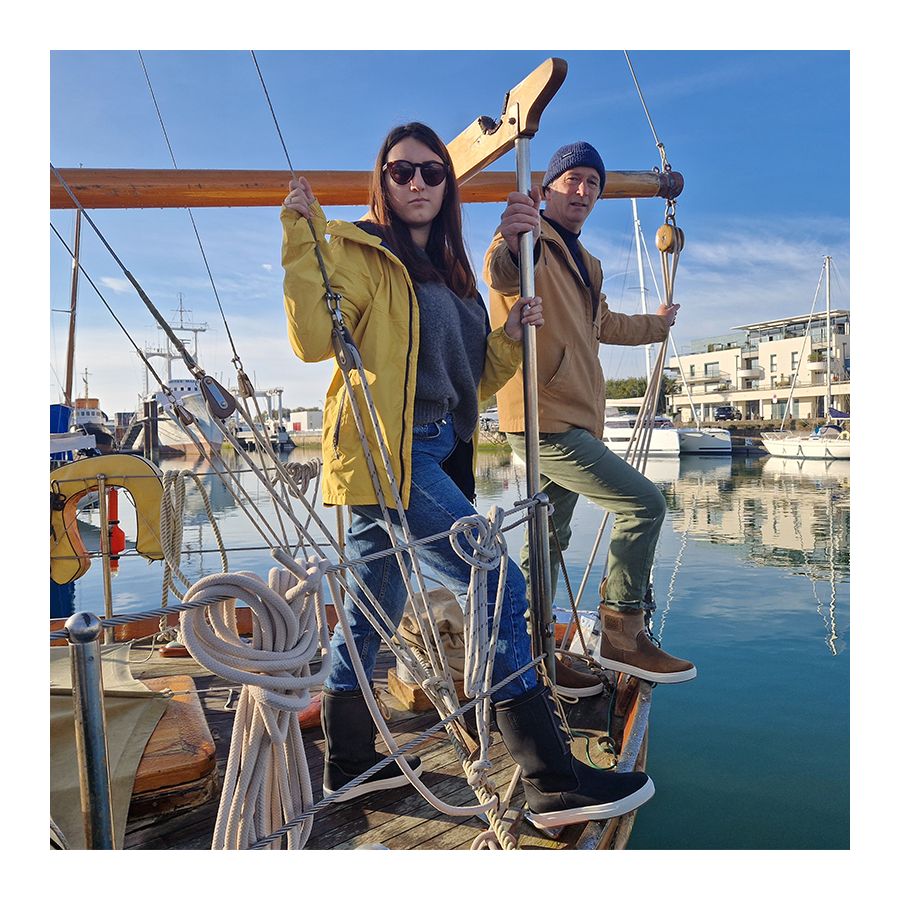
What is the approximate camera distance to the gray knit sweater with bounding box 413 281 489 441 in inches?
66.9

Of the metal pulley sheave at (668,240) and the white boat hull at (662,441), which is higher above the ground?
the metal pulley sheave at (668,240)

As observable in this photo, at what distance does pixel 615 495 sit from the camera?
224cm

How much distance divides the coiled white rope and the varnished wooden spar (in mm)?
2196

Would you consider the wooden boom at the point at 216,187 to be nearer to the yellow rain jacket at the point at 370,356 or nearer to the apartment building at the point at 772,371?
the yellow rain jacket at the point at 370,356

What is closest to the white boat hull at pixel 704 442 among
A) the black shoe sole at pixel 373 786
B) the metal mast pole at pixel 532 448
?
the metal mast pole at pixel 532 448

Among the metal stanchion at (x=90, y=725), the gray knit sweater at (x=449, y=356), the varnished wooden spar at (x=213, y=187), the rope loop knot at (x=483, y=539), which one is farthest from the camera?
the varnished wooden spar at (x=213, y=187)

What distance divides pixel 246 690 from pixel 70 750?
1.02 meters

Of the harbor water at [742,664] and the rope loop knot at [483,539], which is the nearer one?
the rope loop knot at [483,539]

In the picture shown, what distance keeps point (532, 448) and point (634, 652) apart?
2.84 feet

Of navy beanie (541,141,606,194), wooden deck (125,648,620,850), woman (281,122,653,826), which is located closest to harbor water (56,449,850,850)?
woman (281,122,653,826)

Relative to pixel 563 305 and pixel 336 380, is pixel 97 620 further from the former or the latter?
pixel 563 305

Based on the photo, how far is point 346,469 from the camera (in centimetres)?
164

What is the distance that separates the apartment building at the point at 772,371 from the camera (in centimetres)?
2561

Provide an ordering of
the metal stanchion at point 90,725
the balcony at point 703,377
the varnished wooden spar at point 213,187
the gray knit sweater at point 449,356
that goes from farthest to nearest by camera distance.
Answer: the balcony at point 703,377, the varnished wooden spar at point 213,187, the gray knit sweater at point 449,356, the metal stanchion at point 90,725
